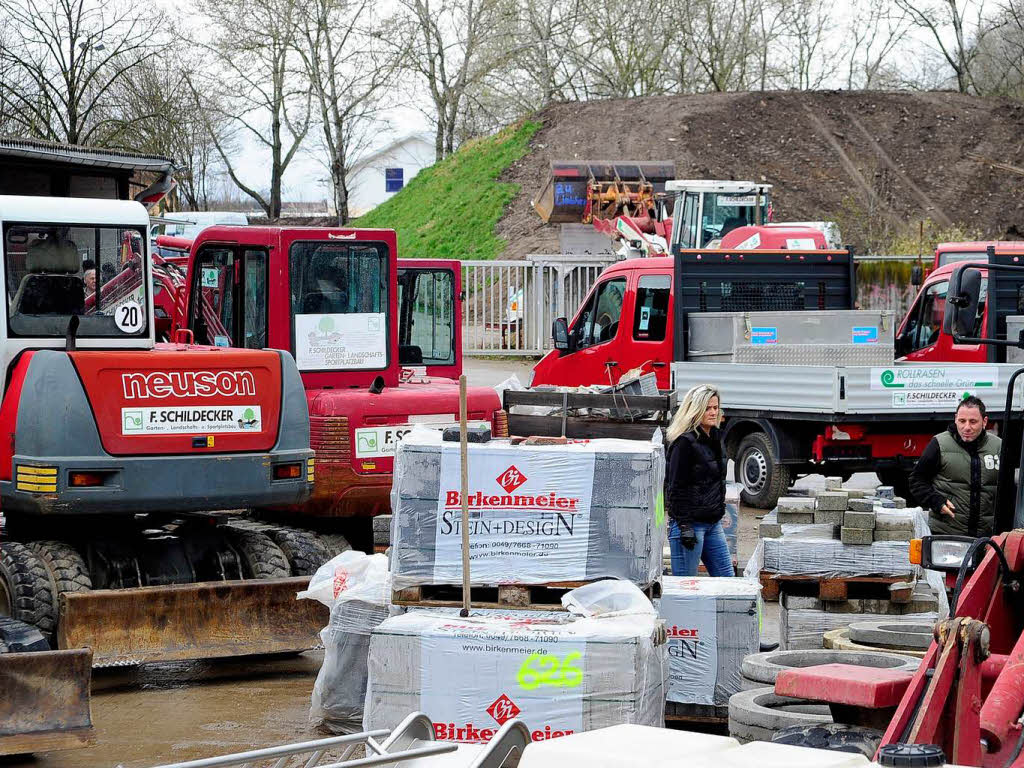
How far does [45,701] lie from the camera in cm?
693

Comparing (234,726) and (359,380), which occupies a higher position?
(359,380)

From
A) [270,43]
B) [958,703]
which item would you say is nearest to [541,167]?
[270,43]

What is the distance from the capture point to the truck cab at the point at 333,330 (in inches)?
408

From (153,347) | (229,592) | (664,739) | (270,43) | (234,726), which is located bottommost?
(234,726)

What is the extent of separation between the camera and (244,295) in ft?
36.5

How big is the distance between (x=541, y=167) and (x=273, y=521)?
35684 millimetres

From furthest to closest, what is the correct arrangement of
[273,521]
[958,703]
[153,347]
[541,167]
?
[541,167] < [273,521] < [153,347] < [958,703]

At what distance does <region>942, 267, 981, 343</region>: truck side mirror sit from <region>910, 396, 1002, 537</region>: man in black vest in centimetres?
360

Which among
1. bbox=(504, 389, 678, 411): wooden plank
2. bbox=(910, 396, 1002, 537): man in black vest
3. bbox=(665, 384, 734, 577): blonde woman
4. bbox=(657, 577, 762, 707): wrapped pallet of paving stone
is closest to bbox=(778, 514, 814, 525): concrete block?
bbox=(665, 384, 734, 577): blonde woman

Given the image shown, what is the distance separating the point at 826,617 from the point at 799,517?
75cm

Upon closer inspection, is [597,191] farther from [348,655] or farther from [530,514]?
[530,514]

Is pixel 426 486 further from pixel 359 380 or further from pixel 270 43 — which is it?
pixel 270 43

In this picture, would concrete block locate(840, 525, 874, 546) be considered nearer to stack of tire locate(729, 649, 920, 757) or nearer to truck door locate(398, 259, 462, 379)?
stack of tire locate(729, 649, 920, 757)

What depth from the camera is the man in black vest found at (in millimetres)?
9125
